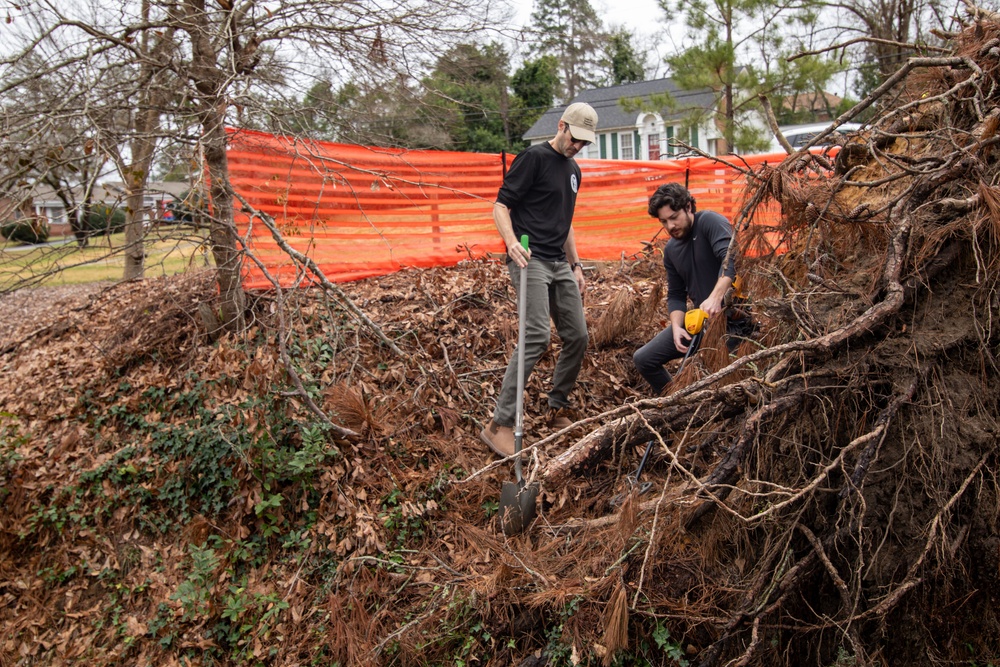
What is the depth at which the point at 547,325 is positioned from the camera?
4934 mm

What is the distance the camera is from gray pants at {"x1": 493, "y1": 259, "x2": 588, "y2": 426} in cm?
495

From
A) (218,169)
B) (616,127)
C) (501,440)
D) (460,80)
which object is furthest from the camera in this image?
(616,127)

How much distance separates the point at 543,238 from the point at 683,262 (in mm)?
913

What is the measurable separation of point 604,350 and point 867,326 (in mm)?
2809

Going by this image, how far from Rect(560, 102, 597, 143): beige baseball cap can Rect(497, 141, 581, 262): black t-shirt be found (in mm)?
223

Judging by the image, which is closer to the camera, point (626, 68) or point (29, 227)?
point (29, 227)

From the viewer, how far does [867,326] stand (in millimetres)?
3453

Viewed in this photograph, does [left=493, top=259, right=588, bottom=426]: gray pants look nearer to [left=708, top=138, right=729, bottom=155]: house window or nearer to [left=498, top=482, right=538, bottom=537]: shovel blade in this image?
[left=498, top=482, right=538, bottom=537]: shovel blade

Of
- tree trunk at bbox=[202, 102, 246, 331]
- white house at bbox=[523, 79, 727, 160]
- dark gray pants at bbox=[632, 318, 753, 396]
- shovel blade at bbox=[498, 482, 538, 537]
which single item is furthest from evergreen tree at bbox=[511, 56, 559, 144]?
shovel blade at bbox=[498, 482, 538, 537]

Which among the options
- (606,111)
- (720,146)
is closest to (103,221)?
(720,146)

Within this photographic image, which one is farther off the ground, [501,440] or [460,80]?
[460,80]

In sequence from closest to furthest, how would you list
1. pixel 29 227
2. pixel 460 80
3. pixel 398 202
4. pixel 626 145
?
pixel 29 227, pixel 460 80, pixel 398 202, pixel 626 145

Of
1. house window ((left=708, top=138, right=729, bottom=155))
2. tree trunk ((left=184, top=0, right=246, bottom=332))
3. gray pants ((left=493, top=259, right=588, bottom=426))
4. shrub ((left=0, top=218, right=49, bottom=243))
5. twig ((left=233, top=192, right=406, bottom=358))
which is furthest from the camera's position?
house window ((left=708, top=138, right=729, bottom=155))

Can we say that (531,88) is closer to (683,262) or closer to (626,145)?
(626,145)
